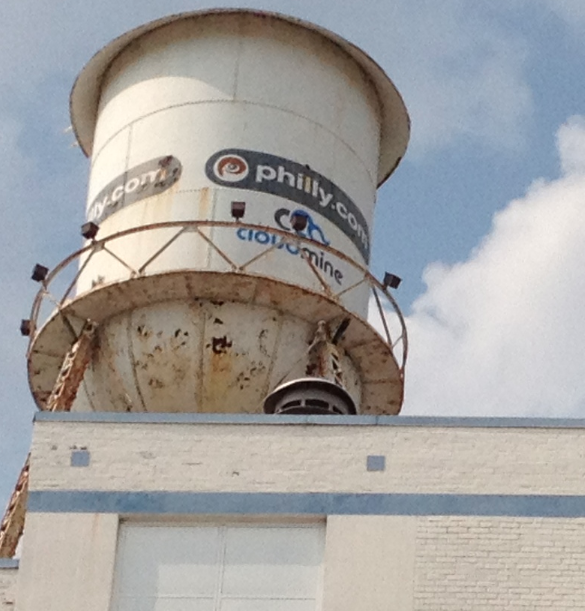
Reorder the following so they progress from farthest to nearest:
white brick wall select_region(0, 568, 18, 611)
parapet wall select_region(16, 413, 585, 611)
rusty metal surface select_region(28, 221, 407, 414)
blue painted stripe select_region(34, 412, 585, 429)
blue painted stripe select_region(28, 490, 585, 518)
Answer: rusty metal surface select_region(28, 221, 407, 414) < blue painted stripe select_region(34, 412, 585, 429) < blue painted stripe select_region(28, 490, 585, 518) < white brick wall select_region(0, 568, 18, 611) < parapet wall select_region(16, 413, 585, 611)

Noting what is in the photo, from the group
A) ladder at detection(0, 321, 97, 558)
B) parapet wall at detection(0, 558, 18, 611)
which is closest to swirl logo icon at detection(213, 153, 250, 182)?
ladder at detection(0, 321, 97, 558)

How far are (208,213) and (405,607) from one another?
7.31m

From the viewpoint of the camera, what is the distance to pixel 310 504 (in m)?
20.7

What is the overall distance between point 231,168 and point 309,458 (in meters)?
5.84

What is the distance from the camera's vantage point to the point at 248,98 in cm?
2644

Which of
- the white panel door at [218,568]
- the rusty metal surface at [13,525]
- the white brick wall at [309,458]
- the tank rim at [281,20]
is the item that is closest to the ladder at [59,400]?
the rusty metal surface at [13,525]

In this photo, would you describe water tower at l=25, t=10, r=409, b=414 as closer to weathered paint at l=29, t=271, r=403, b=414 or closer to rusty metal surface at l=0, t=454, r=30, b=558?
weathered paint at l=29, t=271, r=403, b=414

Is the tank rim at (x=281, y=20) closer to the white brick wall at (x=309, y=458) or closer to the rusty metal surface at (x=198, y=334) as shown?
the rusty metal surface at (x=198, y=334)

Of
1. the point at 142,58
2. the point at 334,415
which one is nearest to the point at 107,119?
the point at 142,58

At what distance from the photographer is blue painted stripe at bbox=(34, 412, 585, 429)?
2123cm

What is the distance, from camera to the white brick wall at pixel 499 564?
19.9 metres

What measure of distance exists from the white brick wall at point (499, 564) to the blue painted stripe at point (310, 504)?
0.47 feet

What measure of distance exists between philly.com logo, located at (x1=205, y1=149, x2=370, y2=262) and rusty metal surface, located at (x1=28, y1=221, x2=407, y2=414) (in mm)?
726

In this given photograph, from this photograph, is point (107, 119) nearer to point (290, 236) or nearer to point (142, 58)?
point (142, 58)
